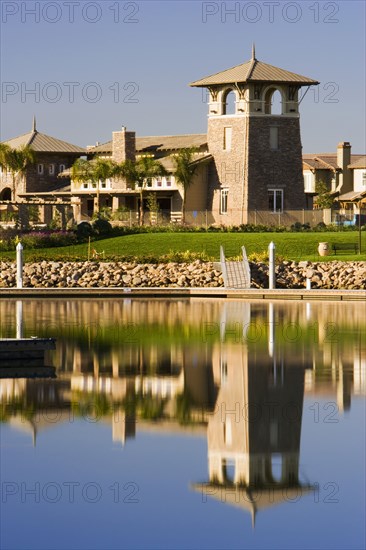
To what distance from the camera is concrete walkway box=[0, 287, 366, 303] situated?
43.4 m

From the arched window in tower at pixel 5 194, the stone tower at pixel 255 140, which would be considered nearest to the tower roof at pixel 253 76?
the stone tower at pixel 255 140

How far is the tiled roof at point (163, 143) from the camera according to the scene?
81.6 metres

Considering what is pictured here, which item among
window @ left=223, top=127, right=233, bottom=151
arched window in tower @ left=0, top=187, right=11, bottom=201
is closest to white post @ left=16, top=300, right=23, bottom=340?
window @ left=223, top=127, right=233, bottom=151

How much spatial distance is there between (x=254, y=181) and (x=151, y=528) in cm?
6245

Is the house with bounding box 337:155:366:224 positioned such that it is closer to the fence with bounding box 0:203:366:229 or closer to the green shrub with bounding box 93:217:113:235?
the fence with bounding box 0:203:366:229

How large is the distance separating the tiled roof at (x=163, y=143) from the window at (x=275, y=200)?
6103mm

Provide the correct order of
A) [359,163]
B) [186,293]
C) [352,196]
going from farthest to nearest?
1. [359,163]
2. [352,196]
3. [186,293]

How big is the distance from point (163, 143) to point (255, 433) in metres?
68.2

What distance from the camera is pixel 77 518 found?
14109mm

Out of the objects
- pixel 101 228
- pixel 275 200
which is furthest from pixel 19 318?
pixel 275 200

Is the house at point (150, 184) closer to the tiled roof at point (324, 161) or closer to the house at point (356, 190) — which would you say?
the house at point (356, 190)

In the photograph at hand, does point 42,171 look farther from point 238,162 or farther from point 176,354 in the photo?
point 176,354

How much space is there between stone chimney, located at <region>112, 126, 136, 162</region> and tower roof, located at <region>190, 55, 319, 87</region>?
7.35 m

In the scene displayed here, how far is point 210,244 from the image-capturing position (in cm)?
5872
